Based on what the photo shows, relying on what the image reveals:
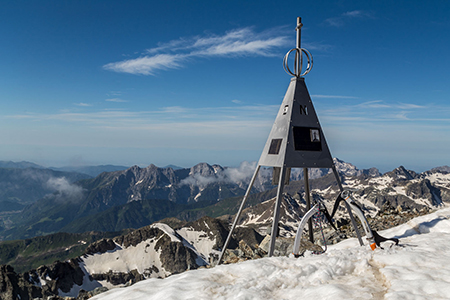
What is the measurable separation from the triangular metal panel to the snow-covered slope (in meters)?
5.72

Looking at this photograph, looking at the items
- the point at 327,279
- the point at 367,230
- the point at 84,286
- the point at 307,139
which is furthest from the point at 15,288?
the point at 367,230

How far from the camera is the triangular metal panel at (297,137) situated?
56.9 ft

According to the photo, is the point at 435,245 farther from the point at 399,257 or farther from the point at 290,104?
the point at 290,104

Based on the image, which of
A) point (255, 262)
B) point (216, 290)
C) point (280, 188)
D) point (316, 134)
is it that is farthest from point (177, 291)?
point (316, 134)

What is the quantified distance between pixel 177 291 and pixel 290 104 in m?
12.9

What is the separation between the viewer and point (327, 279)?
11.8 metres

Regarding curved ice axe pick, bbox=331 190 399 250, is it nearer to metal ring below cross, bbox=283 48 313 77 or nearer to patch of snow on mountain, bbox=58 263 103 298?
metal ring below cross, bbox=283 48 313 77

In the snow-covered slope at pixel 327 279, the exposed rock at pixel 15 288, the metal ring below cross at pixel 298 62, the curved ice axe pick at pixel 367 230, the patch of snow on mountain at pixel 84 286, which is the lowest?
the patch of snow on mountain at pixel 84 286

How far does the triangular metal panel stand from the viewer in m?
17.3

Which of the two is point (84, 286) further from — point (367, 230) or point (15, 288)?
point (367, 230)

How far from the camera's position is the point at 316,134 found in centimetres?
1811

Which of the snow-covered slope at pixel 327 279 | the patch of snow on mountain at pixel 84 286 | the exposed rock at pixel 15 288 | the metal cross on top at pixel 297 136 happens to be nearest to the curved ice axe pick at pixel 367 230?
the snow-covered slope at pixel 327 279

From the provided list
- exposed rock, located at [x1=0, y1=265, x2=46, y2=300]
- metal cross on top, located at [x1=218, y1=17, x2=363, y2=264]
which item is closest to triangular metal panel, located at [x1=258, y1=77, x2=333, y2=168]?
metal cross on top, located at [x1=218, y1=17, x2=363, y2=264]

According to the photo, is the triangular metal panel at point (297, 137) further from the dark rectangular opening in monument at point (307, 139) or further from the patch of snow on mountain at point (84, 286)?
the patch of snow on mountain at point (84, 286)
